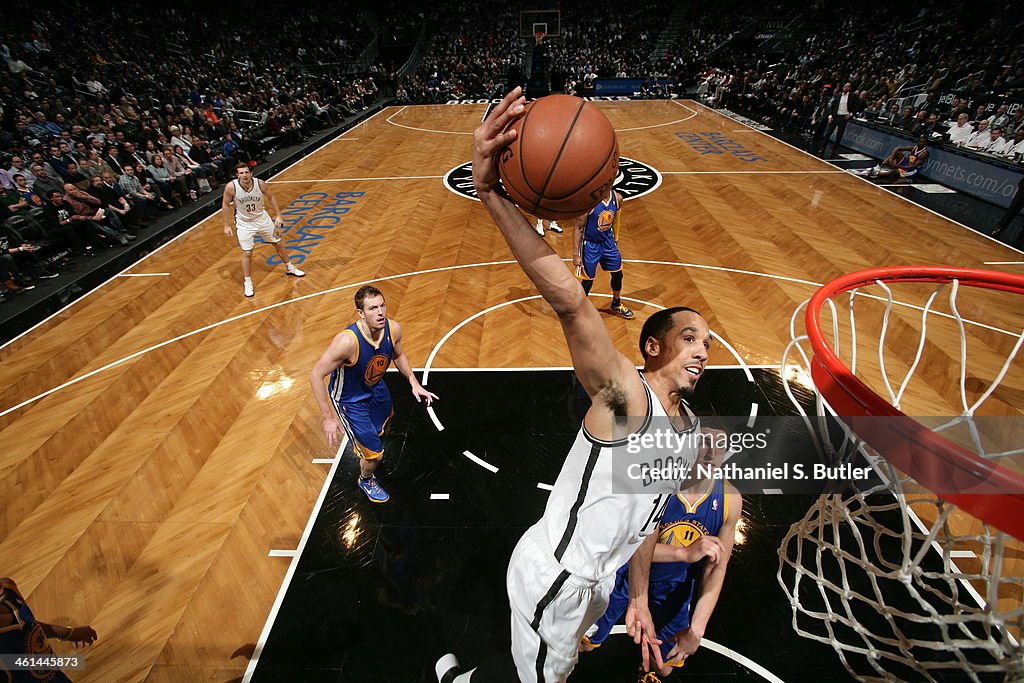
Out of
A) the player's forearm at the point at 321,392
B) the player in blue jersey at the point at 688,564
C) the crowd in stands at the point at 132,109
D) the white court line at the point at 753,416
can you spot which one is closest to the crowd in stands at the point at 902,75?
the white court line at the point at 753,416

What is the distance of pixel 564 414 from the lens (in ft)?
14.6

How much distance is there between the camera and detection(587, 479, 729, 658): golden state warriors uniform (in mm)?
2236

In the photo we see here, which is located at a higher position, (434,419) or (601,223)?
(601,223)

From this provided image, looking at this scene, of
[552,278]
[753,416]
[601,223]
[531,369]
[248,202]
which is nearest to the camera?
[552,278]

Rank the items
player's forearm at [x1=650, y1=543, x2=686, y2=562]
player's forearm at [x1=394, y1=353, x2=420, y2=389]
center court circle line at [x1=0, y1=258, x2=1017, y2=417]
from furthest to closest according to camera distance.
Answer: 1. center court circle line at [x1=0, y1=258, x2=1017, y2=417]
2. player's forearm at [x1=394, y1=353, x2=420, y2=389]
3. player's forearm at [x1=650, y1=543, x2=686, y2=562]

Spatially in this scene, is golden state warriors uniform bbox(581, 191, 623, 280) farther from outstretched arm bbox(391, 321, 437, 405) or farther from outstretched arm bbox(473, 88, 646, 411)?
outstretched arm bbox(473, 88, 646, 411)

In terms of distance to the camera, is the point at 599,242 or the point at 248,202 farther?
the point at 248,202

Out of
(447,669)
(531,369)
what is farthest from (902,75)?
(447,669)

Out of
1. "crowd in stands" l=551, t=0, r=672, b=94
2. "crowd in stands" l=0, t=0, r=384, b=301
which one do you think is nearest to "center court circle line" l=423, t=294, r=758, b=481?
"crowd in stands" l=0, t=0, r=384, b=301

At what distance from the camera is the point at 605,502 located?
1.69m

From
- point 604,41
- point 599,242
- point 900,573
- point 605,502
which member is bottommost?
point 599,242

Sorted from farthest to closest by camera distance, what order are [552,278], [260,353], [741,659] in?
[260,353]
[741,659]
[552,278]

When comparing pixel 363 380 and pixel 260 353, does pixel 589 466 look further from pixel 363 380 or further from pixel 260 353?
pixel 260 353

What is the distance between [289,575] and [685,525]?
248 cm
